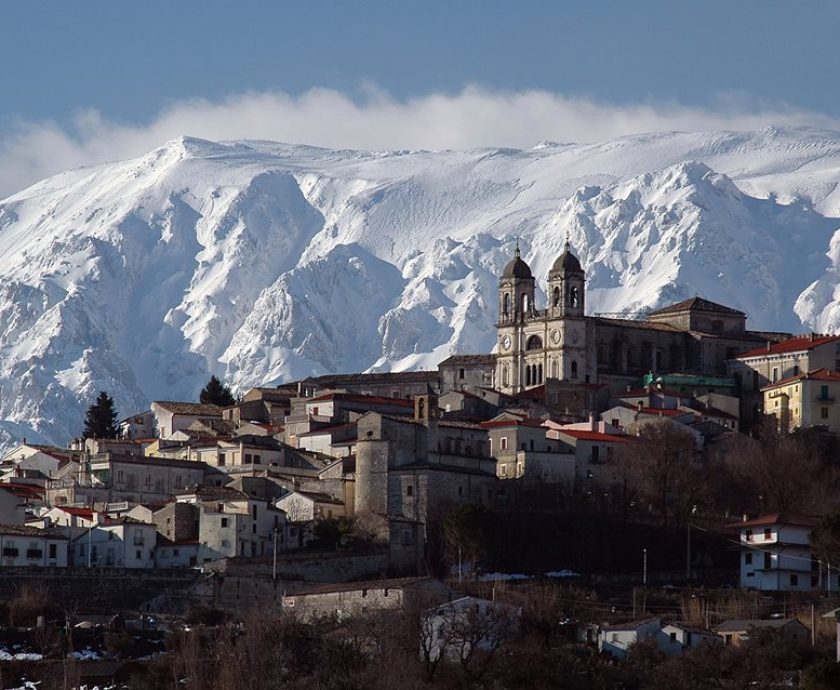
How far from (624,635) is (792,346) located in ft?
153

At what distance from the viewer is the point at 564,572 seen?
9788cm

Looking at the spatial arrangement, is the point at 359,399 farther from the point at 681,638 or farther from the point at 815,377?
the point at 681,638

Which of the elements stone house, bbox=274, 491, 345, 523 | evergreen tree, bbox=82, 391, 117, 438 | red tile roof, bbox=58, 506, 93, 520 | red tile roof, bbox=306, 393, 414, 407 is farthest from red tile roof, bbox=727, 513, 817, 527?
evergreen tree, bbox=82, 391, 117, 438

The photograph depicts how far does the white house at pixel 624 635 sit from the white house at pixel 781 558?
10040mm

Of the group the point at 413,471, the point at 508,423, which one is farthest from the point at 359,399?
the point at 413,471

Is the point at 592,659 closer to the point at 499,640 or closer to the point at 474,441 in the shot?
the point at 499,640

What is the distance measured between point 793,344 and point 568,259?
1252 centimetres

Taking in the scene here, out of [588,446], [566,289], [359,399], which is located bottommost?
[588,446]

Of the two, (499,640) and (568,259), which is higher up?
(568,259)

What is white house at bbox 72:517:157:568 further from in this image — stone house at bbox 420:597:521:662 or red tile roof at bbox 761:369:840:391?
red tile roof at bbox 761:369:840:391

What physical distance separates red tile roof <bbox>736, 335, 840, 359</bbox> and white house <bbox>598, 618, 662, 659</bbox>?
145 ft

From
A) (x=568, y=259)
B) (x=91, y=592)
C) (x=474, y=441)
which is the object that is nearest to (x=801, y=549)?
(x=474, y=441)

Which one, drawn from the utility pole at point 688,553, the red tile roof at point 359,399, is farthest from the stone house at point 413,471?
the red tile roof at point 359,399

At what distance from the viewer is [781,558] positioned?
9662 centimetres
